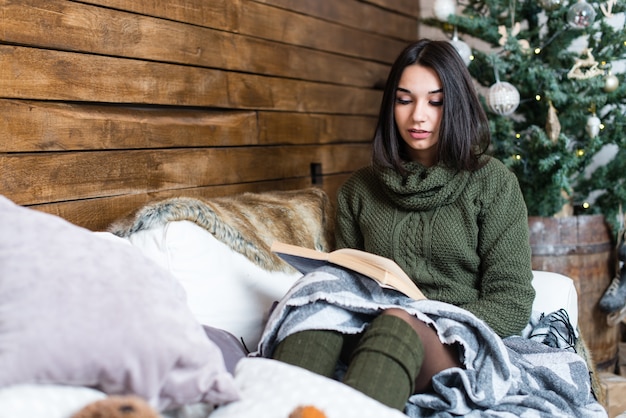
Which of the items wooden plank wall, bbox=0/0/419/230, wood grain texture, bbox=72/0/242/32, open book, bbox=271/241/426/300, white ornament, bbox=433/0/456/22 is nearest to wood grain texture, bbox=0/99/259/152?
wooden plank wall, bbox=0/0/419/230

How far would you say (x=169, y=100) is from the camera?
6.30 ft

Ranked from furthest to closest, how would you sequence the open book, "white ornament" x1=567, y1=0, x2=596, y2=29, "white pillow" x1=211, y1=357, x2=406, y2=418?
1. "white ornament" x1=567, y1=0, x2=596, y2=29
2. the open book
3. "white pillow" x1=211, y1=357, x2=406, y2=418

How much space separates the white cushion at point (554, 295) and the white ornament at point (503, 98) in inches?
28.1

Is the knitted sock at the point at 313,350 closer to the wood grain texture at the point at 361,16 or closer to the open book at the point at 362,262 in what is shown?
the open book at the point at 362,262

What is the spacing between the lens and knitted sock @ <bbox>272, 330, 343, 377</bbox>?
127cm

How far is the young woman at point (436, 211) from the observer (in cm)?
155

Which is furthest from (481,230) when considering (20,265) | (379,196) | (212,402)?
(20,265)

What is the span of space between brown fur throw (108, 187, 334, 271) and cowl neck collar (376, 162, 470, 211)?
0.29m

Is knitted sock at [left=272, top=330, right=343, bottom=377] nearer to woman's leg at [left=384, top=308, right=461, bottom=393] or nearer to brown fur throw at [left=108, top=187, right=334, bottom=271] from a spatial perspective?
woman's leg at [left=384, top=308, right=461, bottom=393]

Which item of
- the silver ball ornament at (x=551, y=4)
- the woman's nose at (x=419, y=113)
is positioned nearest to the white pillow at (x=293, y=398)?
the woman's nose at (x=419, y=113)

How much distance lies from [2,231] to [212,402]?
0.39 m

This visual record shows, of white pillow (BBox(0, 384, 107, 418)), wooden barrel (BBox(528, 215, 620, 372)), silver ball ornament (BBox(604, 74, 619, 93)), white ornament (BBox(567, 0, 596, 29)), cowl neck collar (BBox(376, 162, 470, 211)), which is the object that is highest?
white ornament (BBox(567, 0, 596, 29))

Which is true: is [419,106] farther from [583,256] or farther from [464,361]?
[583,256]

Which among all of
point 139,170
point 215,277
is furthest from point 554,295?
point 139,170
